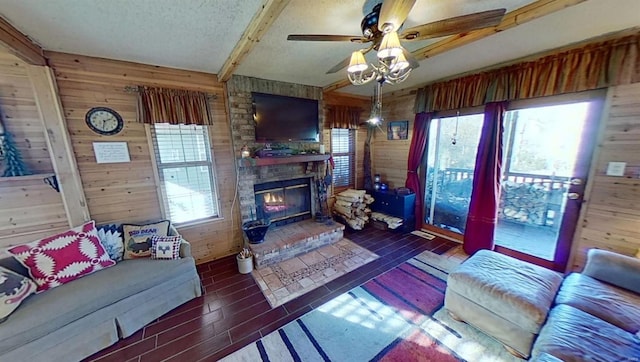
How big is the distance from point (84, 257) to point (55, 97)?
5.15 feet

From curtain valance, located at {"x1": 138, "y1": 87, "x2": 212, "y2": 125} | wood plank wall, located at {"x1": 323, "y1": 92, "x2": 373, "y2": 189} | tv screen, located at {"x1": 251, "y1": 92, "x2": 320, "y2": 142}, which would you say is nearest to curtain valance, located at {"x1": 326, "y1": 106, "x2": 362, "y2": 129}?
wood plank wall, located at {"x1": 323, "y1": 92, "x2": 373, "y2": 189}

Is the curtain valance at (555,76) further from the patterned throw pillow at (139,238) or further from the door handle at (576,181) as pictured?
the patterned throw pillow at (139,238)

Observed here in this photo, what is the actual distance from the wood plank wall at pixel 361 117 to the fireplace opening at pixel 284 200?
96cm

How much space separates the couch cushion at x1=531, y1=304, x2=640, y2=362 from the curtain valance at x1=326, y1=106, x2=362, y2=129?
3.48 meters

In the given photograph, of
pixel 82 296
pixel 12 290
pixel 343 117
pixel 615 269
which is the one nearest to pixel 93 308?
pixel 82 296

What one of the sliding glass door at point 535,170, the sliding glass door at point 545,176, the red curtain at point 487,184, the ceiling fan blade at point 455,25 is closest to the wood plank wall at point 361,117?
the sliding glass door at point 535,170

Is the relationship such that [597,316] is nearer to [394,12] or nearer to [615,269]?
[615,269]

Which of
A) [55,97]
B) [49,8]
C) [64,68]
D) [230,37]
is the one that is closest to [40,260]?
[55,97]

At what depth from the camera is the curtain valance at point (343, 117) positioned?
3912 mm

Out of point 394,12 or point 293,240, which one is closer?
point 394,12

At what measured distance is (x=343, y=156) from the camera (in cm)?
432

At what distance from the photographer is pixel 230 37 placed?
→ 6.27 ft

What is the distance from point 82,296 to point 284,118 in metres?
2.83

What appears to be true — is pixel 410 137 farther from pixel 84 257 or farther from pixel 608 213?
pixel 84 257
